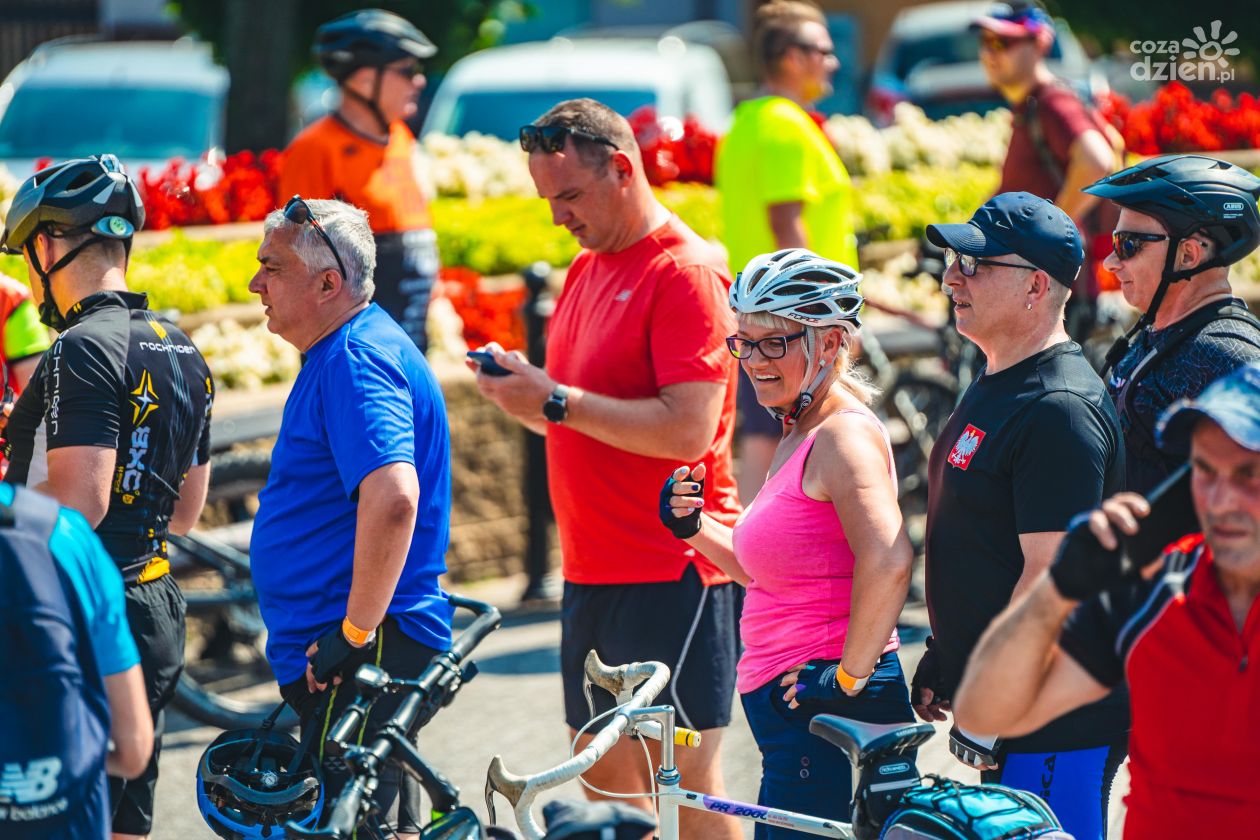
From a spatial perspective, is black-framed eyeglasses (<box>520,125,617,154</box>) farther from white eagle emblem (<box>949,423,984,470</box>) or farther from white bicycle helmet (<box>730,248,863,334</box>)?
white eagle emblem (<box>949,423,984,470</box>)

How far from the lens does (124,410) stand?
13.1ft

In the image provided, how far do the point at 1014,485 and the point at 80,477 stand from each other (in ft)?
7.00

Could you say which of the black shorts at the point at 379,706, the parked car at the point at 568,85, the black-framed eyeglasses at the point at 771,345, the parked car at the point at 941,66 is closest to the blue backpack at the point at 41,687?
the black shorts at the point at 379,706

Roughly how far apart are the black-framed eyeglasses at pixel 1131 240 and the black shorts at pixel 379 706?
2.03m

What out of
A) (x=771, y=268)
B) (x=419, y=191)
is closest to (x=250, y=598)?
(x=419, y=191)

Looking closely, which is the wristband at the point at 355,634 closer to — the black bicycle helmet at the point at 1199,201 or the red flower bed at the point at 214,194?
the black bicycle helmet at the point at 1199,201

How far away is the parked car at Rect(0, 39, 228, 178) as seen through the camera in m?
14.2

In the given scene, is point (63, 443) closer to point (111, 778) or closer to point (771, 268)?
point (111, 778)

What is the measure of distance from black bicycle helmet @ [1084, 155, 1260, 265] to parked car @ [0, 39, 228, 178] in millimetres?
10891

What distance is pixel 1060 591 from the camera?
2688mm

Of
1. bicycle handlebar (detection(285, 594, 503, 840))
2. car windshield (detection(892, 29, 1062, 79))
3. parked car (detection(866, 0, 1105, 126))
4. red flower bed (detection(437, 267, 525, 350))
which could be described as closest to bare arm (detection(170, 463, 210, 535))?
bicycle handlebar (detection(285, 594, 503, 840))

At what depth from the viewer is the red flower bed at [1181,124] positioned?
1339cm

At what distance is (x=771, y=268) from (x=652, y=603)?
42.8 inches

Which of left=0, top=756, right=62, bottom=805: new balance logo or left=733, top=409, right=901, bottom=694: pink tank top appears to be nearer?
left=0, top=756, right=62, bottom=805: new balance logo
